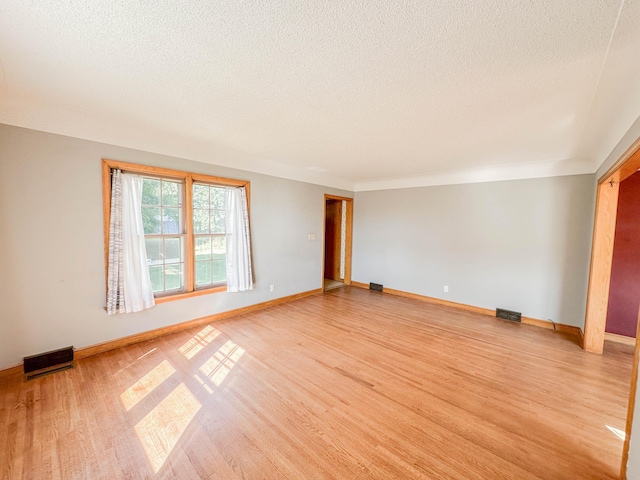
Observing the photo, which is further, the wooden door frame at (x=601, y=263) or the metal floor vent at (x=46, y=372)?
the wooden door frame at (x=601, y=263)

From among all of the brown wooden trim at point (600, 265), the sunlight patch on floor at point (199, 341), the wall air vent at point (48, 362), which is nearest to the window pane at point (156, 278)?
the sunlight patch on floor at point (199, 341)

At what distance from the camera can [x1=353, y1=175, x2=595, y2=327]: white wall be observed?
3.53 m

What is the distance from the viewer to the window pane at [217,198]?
3664mm

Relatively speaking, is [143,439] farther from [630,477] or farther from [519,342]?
[519,342]

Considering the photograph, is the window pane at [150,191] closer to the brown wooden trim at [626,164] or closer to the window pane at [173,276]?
the window pane at [173,276]

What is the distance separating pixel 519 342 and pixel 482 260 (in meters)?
1.47

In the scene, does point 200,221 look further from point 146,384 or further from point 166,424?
point 166,424

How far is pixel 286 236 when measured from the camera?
4637 mm

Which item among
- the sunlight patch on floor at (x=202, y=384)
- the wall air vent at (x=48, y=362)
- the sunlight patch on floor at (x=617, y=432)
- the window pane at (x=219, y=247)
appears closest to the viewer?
the sunlight patch on floor at (x=617, y=432)

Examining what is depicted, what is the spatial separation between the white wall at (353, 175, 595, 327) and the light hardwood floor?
0.90m

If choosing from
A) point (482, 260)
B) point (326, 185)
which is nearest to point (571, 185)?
point (482, 260)

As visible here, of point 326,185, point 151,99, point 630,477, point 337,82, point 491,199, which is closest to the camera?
point 630,477

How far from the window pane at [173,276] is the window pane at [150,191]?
864mm

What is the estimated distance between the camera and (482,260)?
14.0ft
